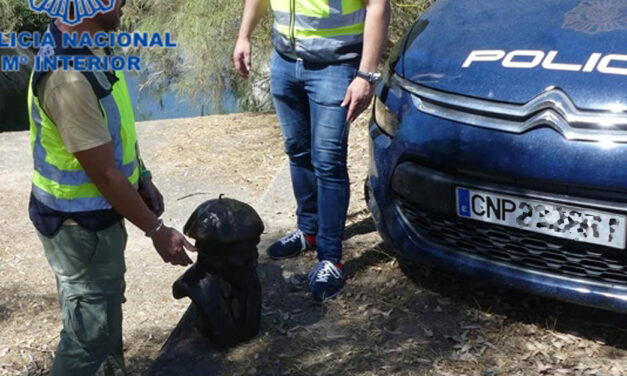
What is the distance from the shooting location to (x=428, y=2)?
7012mm

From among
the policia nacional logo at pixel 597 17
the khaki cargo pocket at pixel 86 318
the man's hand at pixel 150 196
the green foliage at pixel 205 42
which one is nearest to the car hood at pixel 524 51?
the policia nacional logo at pixel 597 17

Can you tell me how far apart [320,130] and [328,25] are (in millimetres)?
444

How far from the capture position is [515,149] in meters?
3.00

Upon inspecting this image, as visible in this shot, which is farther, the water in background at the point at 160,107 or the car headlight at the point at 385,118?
the water in background at the point at 160,107

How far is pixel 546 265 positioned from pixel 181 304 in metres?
1.85

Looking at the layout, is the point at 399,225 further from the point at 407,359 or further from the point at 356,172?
the point at 356,172

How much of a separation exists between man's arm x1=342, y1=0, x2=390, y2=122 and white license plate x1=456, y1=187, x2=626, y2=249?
56cm

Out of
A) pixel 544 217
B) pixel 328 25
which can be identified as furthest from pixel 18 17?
pixel 544 217

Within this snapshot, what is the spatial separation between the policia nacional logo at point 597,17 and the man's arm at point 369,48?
73 centimetres

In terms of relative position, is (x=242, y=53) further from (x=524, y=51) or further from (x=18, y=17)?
(x=18, y=17)

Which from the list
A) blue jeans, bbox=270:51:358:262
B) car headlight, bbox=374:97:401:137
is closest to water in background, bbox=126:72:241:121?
blue jeans, bbox=270:51:358:262

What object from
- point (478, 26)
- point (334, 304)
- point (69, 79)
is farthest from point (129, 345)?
point (478, 26)

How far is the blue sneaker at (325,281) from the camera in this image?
3.67 meters

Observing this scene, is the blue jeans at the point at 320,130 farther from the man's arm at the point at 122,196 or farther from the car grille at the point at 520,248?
the man's arm at the point at 122,196
